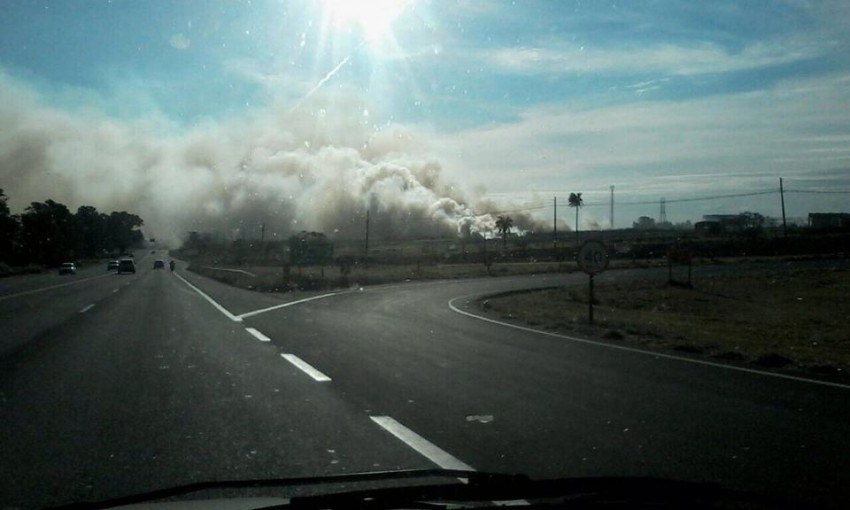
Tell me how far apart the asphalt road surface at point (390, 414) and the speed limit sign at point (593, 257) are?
4.83m

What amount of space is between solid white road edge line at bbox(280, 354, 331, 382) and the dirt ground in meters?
6.65

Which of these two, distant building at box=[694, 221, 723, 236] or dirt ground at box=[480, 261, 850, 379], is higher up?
distant building at box=[694, 221, 723, 236]

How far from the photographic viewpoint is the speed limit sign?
21656 mm

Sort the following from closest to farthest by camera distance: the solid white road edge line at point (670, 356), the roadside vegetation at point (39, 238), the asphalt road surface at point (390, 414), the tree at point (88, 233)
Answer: the asphalt road surface at point (390, 414), the solid white road edge line at point (670, 356), the roadside vegetation at point (39, 238), the tree at point (88, 233)

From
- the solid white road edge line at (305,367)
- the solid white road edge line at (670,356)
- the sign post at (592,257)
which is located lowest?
the solid white road edge line at (670,356)

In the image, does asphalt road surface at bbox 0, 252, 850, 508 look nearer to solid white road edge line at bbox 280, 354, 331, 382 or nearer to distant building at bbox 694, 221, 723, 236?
solid white road edge line at bbox 280, 354, 331, 382

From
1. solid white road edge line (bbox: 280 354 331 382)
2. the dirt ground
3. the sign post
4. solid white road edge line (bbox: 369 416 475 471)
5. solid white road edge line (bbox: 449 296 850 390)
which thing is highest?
the sign post

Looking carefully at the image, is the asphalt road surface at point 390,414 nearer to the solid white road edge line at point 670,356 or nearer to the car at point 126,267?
the solid white road edge line at point 670,356

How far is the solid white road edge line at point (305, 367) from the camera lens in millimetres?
11547

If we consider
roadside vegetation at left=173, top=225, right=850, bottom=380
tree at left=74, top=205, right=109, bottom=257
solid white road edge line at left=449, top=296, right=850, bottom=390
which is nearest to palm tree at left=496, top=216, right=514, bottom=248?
roadside vegetation at left=173, top=225, right=850, bottom=380

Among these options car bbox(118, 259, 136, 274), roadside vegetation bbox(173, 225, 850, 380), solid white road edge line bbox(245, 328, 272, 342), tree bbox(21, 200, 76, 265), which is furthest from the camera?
tree bbox(21, 200, 76, 265)

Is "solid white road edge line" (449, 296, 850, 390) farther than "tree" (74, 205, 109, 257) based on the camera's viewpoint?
No

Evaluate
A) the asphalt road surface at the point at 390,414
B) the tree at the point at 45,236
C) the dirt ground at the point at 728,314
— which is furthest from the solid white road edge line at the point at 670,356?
the tree at the point at 45,236

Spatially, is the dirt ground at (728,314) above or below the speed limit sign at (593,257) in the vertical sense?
below
